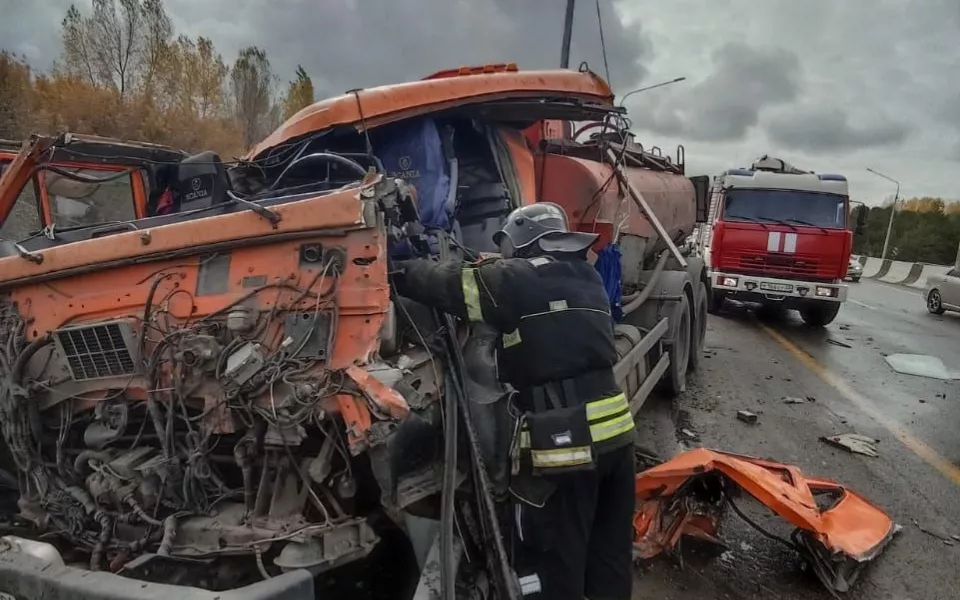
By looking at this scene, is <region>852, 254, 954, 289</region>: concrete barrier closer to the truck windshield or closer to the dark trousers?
the truck windshield

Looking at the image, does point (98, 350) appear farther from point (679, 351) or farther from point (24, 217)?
point (679, 351)

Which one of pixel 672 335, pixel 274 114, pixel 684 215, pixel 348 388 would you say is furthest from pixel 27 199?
pixel 274 114

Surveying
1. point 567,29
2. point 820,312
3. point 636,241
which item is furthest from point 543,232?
point 820,312

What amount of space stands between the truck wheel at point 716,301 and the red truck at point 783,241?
157 millimetres

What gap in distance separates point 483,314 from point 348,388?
642 mm

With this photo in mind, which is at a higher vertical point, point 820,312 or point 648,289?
point 648,289

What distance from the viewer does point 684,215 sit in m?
8.28

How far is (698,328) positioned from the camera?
7.42 m

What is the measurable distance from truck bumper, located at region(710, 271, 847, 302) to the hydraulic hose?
14.8 ft

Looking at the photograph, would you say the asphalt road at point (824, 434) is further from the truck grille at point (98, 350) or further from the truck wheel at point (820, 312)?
the truck grille at point (98, 350)

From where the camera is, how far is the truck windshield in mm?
10320

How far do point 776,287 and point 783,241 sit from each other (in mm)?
699

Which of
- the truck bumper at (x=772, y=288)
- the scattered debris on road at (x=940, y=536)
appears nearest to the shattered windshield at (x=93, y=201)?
the scattered debris on road at (x=940, y=536)

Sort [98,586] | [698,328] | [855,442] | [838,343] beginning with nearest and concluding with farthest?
1. [98,586]
2. [855,442]
3. [698,328]
4. [838,343]
